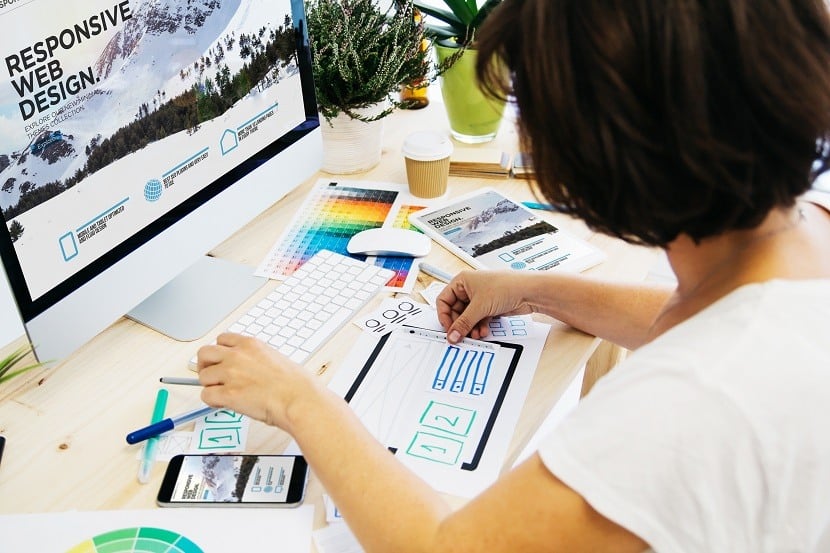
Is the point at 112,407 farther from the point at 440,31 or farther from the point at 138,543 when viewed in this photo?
the point at 440,31

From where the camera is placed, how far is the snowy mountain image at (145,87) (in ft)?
2.68

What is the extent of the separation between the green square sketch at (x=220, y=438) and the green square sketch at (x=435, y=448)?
194mm

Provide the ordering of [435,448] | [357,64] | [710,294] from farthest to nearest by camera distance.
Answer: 1. [357,64]
2. [435,448]
3. [710,294]

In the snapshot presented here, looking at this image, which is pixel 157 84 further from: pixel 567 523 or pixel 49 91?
pixel 567 523

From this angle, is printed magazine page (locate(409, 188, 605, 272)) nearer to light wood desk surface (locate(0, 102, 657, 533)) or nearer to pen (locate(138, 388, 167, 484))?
light wood desk surface (locate(0, 102, 657, 533))

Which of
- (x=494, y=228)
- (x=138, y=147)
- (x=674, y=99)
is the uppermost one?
(x=674, y=99)

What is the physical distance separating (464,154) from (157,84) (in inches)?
25.5

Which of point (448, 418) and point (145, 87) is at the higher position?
point (145, 87)

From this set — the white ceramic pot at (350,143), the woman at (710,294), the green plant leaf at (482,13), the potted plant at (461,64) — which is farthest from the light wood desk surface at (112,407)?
the green plant leaf at (482,13)

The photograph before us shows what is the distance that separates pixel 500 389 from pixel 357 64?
0.65 m

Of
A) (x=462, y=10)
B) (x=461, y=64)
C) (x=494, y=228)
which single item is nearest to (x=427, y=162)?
(x=494, y=228)

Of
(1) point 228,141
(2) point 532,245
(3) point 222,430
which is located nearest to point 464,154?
(2) point 532,245

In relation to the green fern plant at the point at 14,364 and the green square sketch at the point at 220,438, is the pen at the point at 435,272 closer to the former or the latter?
the green square sketch at the point at 220,438

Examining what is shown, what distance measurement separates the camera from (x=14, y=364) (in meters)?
0.98
